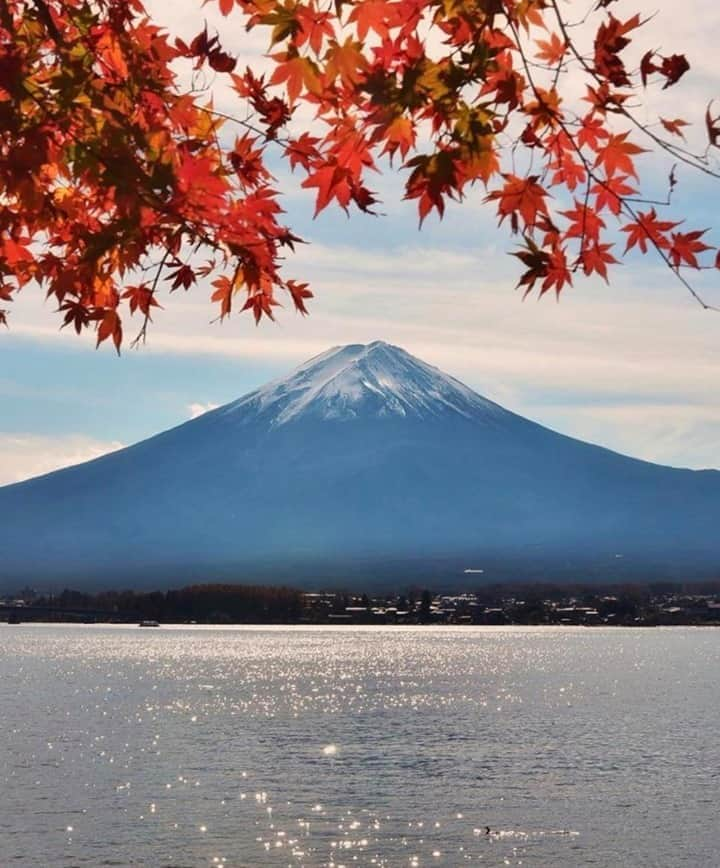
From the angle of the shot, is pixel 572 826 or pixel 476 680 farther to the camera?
pixel 476 680

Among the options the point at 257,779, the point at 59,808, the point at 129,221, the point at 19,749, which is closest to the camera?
the point at 129,221

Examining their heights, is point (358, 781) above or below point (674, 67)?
below

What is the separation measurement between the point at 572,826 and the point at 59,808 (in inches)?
991

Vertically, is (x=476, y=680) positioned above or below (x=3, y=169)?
below

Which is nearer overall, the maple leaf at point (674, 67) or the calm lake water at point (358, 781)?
the maple leaf at point (674, 67)

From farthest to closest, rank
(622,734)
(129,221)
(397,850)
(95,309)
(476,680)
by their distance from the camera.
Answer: (476,680) < (622,734) < (397,850) < (95,309) < (129,221)

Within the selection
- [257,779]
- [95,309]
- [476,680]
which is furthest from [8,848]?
[476,680]

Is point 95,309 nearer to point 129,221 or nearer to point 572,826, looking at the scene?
point 129,221

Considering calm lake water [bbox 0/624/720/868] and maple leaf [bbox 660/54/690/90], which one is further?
calm lake water [bbox 0/624/720/868]

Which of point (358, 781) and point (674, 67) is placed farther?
point (358, 781)

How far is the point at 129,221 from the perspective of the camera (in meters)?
7.09

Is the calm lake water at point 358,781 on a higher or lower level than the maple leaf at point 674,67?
lower

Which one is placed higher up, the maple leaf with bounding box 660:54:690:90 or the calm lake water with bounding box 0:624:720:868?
the maple leaf with bounding box 660:54:690:90

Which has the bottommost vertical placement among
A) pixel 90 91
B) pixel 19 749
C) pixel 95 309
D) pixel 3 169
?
pixel 19 749
